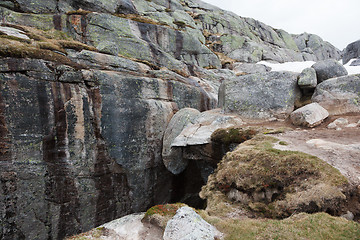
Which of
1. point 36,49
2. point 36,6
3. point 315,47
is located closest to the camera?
point 36,49

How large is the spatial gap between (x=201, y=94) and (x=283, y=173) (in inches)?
689

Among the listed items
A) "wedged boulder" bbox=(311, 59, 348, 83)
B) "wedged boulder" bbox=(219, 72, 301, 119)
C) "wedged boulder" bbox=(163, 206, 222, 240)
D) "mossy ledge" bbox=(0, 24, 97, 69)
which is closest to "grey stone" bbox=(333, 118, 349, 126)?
"wedged boulder" bbox=(219, 72, 301, 119)

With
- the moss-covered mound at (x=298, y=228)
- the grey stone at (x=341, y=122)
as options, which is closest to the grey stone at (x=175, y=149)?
the grey stone at (x=341, y=122)

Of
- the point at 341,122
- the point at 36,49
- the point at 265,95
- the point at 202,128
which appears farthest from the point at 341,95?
the point at 36,49

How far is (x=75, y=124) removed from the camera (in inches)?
556

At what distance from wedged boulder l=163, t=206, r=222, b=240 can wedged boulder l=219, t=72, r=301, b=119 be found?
13421mm

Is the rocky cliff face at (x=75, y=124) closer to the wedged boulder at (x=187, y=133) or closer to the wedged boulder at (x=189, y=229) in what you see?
the wedged boulder at (x=187, y=133)

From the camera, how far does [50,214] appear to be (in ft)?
43.3

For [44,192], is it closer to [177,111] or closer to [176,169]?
[176,169]

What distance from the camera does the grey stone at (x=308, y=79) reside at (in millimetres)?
16438

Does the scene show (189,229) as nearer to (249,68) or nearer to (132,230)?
(132,230)

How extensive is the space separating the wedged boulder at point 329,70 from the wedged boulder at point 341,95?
111 cm

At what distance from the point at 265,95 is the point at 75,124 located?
57.2ft

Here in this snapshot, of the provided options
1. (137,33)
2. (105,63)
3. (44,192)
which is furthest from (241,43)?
(44,192)
